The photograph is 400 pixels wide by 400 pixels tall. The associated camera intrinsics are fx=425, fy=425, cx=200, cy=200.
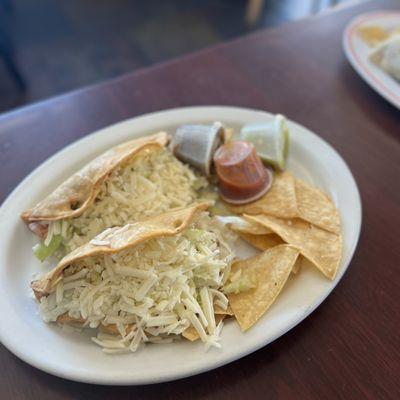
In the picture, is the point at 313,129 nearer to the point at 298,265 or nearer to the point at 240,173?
the point at 240,173

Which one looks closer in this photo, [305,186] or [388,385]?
[388,385]

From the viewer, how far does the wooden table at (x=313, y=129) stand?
0.78 metres

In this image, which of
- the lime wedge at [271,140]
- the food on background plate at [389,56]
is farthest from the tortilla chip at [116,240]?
the food on background plate at [389,56]

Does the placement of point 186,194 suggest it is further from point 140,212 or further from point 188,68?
point 188,68

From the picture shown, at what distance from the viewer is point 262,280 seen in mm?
904

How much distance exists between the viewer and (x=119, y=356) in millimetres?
802

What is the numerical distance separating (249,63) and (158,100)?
390 millimetres

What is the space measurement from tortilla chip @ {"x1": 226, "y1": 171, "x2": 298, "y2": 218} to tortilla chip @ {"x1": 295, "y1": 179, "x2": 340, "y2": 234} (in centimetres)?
2

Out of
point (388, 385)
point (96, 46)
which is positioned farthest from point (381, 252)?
point (96, 46)

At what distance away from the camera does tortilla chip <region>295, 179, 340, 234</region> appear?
975 millimetres

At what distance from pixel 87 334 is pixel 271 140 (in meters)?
0.68

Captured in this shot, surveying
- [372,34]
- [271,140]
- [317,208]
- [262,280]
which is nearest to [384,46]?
[372,34]

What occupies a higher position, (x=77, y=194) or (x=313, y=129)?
(x=77, y=194)

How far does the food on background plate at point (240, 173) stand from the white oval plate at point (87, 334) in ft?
0.47
